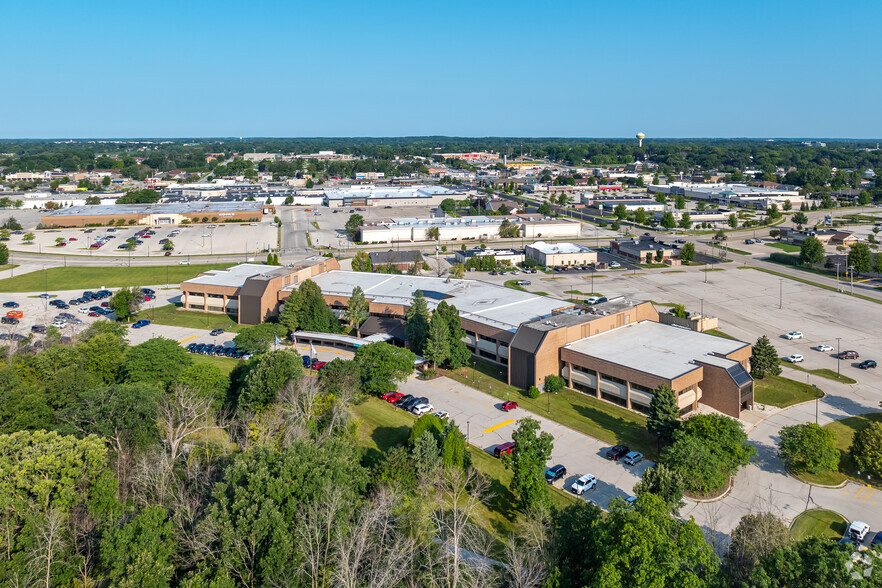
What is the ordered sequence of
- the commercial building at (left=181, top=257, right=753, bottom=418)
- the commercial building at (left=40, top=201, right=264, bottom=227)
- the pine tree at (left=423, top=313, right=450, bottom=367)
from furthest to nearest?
the commercial building at (left=40, top=201, right=264, bottom=227) → the pine tree at (left=423, top=313, right=450, bottom=367) → the commercial building at (left=181, top=257, right=753, bottom=418)

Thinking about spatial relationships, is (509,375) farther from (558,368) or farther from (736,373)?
(736,373)

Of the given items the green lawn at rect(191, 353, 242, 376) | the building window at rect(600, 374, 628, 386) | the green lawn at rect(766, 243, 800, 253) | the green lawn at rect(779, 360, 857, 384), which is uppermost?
the green lawn at rect(766, 243, 800, 253)

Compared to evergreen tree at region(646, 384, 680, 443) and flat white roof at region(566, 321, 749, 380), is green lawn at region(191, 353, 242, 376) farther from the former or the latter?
evergreen tree at region(646, 384, 680, 443)

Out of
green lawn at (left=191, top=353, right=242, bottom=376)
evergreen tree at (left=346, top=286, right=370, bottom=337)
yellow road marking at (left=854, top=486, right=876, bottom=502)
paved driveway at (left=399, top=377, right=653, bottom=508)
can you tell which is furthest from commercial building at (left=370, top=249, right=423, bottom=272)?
yellow road marking at (left=854, top=486, right=876, bottom=502)

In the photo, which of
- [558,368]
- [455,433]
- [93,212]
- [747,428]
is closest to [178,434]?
[455,433]

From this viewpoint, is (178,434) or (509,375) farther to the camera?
(509,375)

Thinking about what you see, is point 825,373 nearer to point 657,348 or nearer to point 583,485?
point 657,348

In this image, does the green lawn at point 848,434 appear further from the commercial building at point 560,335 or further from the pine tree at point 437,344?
the pine tree at point 437,344
